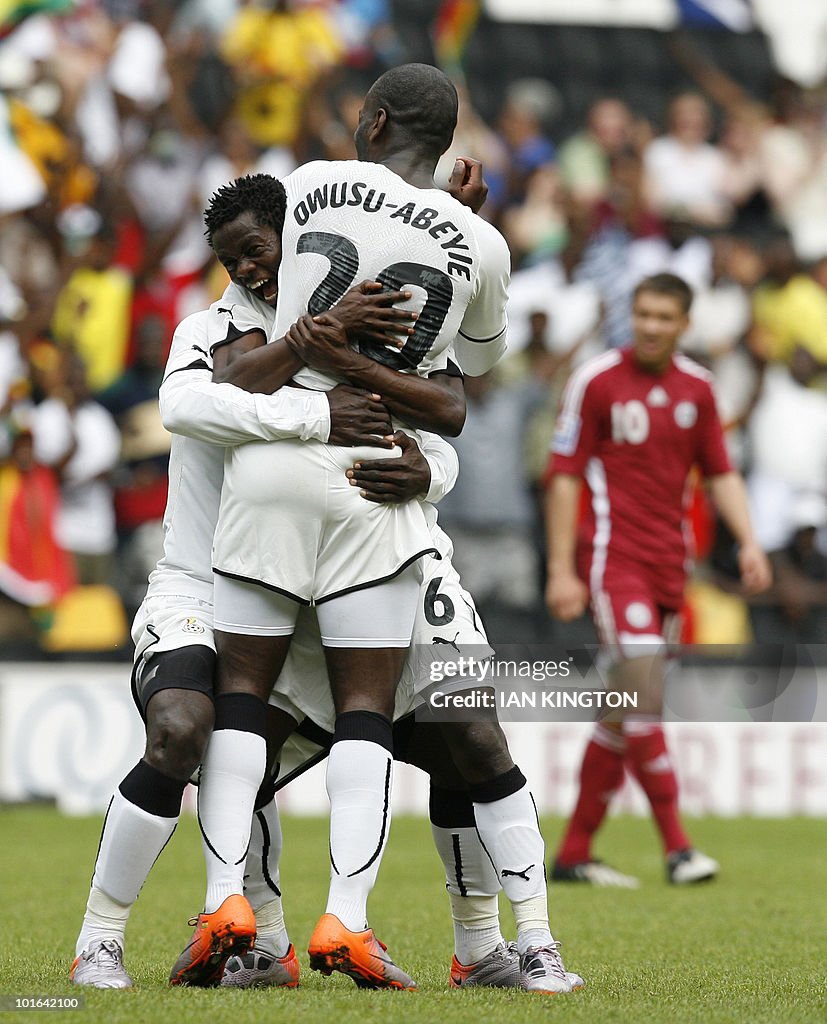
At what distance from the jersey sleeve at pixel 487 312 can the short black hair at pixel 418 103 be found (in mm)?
247

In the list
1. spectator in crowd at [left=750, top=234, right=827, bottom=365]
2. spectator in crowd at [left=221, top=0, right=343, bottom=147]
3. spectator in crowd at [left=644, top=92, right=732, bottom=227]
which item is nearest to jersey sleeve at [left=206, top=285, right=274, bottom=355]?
spectator in crowd at [left=221, top=0, right=343, bottom=147]

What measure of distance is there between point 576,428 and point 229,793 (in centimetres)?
384

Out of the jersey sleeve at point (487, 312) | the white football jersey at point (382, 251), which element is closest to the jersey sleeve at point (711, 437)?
the jersey sleeve at point (487, 312)

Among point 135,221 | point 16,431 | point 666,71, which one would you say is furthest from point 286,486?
point 666,71

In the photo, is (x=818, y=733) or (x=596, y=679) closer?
(x=596, y=679)

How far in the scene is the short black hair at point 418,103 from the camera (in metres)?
3.98

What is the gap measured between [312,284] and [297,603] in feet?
2.44

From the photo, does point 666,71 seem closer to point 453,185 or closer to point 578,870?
point 578,870

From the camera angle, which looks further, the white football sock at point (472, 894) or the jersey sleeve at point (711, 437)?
the jersey sleeve at point (711, 437)

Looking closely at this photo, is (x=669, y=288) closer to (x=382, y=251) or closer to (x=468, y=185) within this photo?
(x=468, y=185)

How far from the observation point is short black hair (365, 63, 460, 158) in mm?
3977

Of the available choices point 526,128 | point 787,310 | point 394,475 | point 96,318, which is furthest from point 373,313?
point 526,128

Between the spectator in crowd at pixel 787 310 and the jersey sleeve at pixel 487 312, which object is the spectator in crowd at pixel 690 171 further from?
the jersey sleeve at pixel 487 312

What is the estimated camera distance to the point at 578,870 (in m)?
7.07
